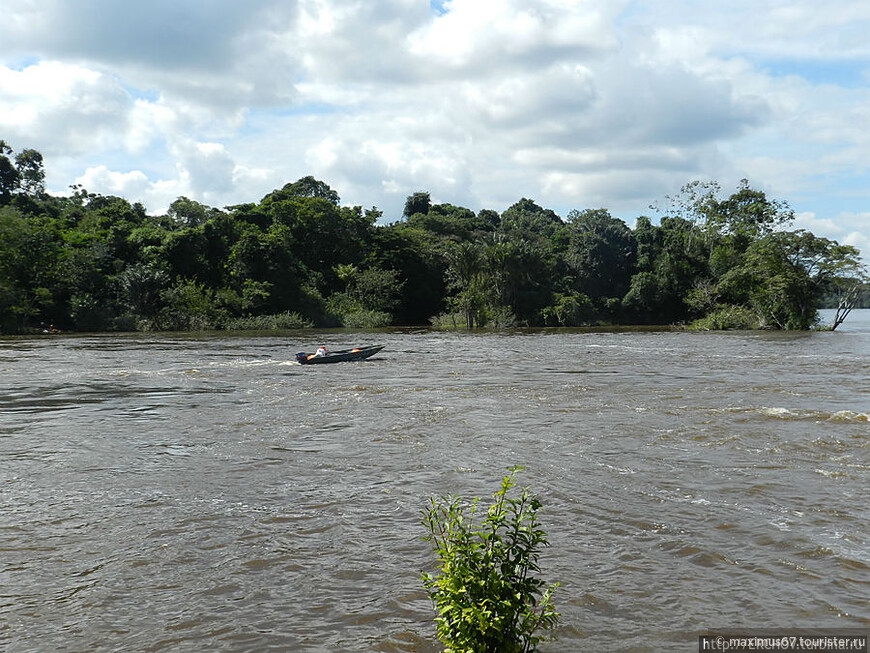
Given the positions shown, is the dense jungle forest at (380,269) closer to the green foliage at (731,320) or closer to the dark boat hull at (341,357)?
the green foliage at (731,320)

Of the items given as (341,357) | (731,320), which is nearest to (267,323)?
(341,357)

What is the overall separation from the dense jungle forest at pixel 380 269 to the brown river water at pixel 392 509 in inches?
1474

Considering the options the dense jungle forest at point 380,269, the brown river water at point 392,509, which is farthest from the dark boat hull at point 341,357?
the dense jungle forest at point 380,269

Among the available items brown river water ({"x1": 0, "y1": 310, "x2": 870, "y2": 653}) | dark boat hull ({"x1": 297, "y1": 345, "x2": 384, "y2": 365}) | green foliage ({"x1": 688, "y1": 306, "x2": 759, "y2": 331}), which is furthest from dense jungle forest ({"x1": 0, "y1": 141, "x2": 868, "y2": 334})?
brown river water ({"x1": 0, "y1": 310, "x2": 870, "y2": 653})

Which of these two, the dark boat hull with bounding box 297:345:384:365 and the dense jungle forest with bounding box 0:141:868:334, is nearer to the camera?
the dark boat hull with bounding box 297:345:384:365

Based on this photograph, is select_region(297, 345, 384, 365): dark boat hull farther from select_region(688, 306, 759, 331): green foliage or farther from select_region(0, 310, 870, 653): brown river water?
select_region(688, 306, 759, 331): green foliage

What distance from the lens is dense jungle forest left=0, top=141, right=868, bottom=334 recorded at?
51062mm

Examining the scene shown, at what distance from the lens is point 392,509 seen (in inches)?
291

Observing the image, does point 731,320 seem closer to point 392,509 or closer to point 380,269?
point 380,269

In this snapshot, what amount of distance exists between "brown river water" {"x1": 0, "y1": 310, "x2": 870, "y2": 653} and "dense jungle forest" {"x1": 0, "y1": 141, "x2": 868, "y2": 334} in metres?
37.4

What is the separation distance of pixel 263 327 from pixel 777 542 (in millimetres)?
51706

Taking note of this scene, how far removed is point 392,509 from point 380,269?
2267 inches

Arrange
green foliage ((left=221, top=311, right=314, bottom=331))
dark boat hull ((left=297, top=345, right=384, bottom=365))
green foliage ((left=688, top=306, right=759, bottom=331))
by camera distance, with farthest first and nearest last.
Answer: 1. green foliage ((left=221, top=311, right=314, bottom=331))
2. green foliage ((left=688, top=306, right=759, bottom=331))
3. dark boat hull ((left=297, top=345, right=384, bottom=365))

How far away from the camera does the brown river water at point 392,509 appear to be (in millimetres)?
4859
